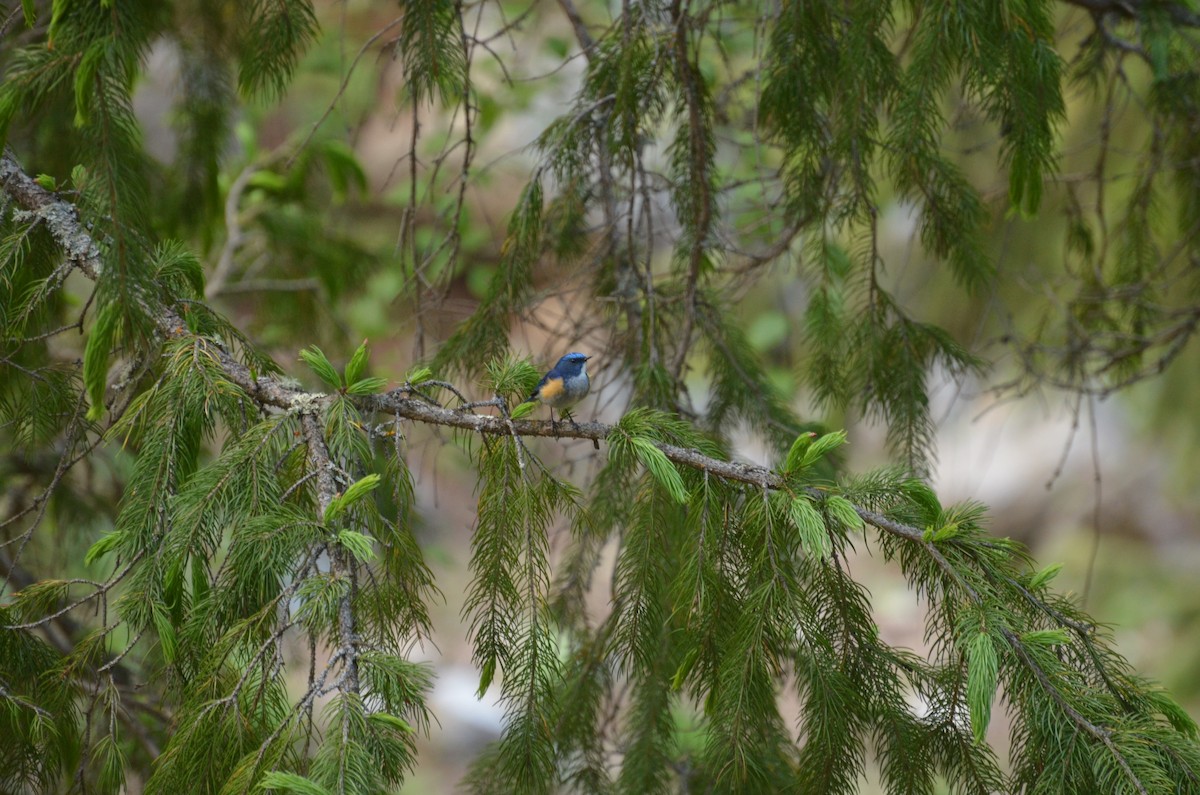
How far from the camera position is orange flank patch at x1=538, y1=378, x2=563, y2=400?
1756 millimetres

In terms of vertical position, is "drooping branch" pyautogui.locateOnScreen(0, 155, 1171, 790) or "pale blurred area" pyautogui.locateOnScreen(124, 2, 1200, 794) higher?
"pale blurred area" pyautogui.locateOnScreen(124, 2, 1200, 794)

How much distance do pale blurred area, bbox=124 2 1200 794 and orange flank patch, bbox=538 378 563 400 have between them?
2.23 metres

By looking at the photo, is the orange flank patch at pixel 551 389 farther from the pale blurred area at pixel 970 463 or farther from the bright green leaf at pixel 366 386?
the pale blurred area at pixel 970 463

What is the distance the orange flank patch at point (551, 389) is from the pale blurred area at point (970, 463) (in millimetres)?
2225

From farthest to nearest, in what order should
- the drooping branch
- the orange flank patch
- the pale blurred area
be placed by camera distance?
1. the pale blurred area
2. the orange flank patch
3. the drooping branch

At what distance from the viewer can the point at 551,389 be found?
1.76 meters

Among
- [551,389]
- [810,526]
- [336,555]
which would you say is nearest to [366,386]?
[336,555]

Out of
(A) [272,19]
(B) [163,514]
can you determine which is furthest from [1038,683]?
(A) [272,19]

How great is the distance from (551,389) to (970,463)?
278 inches

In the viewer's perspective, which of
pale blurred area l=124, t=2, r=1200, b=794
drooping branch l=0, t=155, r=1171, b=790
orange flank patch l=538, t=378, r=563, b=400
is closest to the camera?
drooping branch l=0, t=155, r=1171, b=790

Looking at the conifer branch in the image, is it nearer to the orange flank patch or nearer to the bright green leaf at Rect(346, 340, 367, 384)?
the bright green leaf at Rect(346, 340, 367, 384)

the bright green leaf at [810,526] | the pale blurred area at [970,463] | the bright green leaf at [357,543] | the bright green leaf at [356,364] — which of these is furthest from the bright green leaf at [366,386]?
the pale blurred area at [970,463]

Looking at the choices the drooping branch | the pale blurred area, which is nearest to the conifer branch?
the drooping branch

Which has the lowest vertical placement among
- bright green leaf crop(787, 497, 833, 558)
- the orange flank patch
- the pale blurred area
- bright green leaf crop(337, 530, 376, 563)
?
bright green leaf crop(337, 530, 376, 563)
